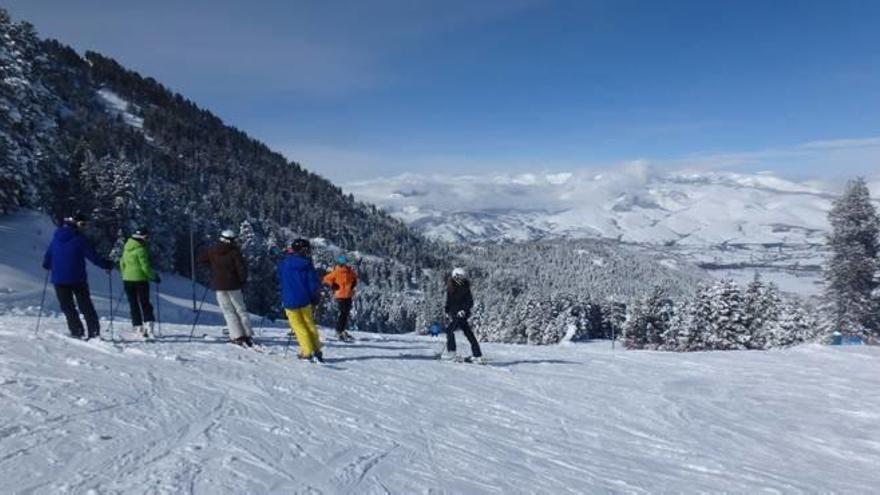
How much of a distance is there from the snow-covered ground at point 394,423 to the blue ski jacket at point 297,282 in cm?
115

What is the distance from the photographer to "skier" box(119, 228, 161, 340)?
11609mm

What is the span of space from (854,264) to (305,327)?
34.9 metres

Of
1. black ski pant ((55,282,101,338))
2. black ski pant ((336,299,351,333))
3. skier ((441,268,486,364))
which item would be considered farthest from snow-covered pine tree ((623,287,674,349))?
black ski pant ((55,282,101,338))

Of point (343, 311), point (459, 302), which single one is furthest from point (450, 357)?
point (343, 311)

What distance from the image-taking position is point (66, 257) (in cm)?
1063

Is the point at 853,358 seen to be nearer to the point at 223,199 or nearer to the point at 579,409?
the point at 579,409

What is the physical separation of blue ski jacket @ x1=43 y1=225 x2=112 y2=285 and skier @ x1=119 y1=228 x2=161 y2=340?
891 mm

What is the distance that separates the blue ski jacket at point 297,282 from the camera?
1073cm

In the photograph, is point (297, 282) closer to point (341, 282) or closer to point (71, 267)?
point (341, 282)

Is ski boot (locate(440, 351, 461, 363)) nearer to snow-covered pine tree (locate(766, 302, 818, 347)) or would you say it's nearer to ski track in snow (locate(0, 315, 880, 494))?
ski track in snow (locate(0, 315, 880, 494))

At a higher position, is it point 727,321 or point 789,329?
point 727,321

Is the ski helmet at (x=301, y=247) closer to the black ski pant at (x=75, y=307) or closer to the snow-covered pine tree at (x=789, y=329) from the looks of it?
the black ski pant at (x=75, y=307)

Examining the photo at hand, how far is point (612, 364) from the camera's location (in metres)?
15.4

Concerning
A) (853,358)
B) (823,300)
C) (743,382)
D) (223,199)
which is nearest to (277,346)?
(743,382)
